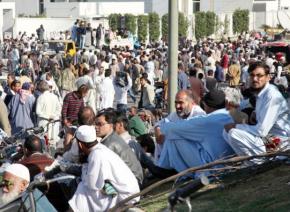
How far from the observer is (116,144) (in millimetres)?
9312

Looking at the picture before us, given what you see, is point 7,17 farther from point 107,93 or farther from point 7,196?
point 7,196

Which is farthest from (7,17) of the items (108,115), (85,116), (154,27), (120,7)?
(108,115)

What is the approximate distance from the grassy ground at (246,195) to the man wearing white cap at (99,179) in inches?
25.9

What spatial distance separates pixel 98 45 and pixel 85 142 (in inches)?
1821

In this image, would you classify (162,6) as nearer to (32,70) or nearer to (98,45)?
(98,45)

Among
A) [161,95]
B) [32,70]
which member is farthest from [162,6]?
[161,95]

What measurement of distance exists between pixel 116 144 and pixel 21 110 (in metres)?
7.69

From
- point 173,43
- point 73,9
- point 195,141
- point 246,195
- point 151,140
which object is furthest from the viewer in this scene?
point 73,9

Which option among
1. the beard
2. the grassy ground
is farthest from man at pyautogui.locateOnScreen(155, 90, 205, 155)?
the beard

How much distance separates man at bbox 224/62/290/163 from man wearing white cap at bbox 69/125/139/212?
1.99m

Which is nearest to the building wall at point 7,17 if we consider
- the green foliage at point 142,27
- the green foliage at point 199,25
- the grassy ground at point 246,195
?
the green foliage at point 142,27

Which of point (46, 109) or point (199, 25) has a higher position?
point (199, 25)

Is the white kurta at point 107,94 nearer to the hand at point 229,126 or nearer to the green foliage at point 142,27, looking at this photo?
the hand at point 229,126

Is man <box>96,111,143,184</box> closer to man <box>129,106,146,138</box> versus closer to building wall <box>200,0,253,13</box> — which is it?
man <box>129,106,146,138</box>
